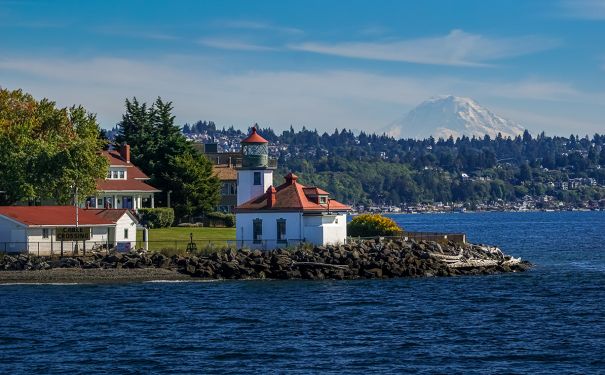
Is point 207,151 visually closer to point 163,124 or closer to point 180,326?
point 163,124

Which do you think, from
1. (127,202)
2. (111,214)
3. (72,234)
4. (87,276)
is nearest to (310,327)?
(87,276)

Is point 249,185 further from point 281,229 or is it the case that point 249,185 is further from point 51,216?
point 51,216

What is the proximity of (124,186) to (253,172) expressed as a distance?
22987mm

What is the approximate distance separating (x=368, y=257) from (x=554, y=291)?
13.1 m

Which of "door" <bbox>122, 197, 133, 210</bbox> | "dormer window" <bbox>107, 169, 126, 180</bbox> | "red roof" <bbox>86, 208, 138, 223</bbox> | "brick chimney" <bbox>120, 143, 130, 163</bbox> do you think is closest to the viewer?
"red roof" <bbox>86, 208, 138, 223</bbox>

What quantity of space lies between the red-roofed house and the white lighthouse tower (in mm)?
19560

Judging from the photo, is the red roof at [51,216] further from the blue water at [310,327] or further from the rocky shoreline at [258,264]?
the blue water at [310,327]

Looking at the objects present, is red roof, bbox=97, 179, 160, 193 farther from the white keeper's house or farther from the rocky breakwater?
the rocky breakwater

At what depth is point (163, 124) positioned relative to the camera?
126438 millimetres

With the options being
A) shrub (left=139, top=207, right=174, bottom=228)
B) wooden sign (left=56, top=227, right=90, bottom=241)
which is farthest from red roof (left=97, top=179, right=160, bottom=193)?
wooden sign (left=56, top=227, right=90, bottom=241)

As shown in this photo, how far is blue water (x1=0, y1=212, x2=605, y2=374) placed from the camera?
154ft

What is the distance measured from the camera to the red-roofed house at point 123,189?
104125 millimetres

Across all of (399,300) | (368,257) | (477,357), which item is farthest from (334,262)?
(477,357)

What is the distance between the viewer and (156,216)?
100 metres
